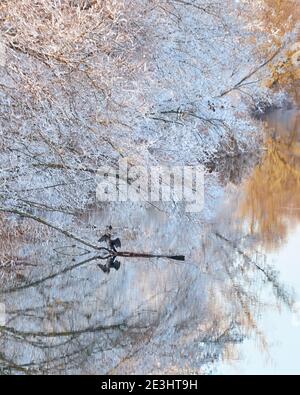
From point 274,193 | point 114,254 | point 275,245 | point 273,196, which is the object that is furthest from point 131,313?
point 274,193

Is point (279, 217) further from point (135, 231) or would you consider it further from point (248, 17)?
point (248, 17)

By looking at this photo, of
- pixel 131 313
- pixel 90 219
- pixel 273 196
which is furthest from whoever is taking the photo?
pixel 273 196

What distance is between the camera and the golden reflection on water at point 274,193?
8.80 m

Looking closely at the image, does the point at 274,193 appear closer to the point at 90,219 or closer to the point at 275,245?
the point at 275,245

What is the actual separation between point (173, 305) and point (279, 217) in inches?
150

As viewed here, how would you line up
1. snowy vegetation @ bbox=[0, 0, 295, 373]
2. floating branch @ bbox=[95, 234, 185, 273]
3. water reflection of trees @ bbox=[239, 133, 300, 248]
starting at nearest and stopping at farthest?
snowy vegetation @ bbox=[0, 0, 295, 373] → floating branch @ bbox=[95, 234, 185, 273] → water reflection of trees @ bbox=[239, 133, 300, 248]

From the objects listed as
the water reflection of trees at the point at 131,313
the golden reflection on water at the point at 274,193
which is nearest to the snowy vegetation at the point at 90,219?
the water reflection of trees at the point at 131,313

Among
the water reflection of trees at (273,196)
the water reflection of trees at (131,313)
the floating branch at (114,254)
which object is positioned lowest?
the water reflection of trees at (131,313)

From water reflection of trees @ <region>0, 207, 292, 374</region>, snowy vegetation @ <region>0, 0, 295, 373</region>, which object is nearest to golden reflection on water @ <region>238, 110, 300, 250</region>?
snowy vegetation @ <region>0, 0, 295, 373</region>

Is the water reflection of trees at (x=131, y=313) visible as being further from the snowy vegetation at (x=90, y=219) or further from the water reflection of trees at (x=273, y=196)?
the water reflection of trees at (x=273, y=196)

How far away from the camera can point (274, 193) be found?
11617 millimetres

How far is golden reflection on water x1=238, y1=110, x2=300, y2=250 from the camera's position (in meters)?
8.80

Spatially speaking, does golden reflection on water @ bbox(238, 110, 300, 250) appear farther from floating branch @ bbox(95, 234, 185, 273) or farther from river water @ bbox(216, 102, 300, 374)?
floating branch @ bbox(95, 234, 185, 273)

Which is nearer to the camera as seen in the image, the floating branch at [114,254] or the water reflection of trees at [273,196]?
the floating branch at [114,254]
